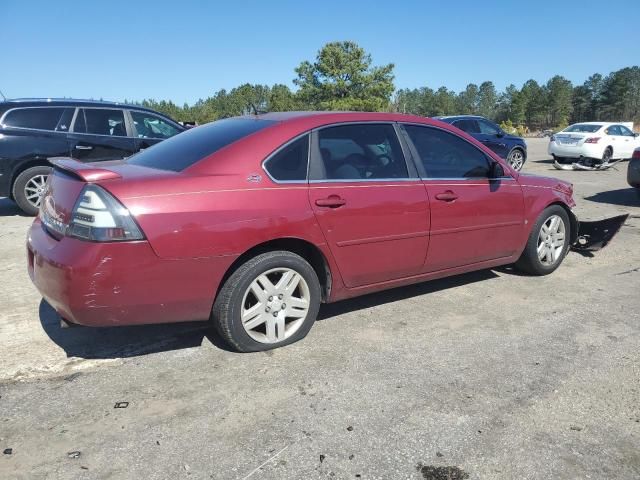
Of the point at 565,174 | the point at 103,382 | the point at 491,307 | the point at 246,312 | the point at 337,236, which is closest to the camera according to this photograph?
the point at 103,382

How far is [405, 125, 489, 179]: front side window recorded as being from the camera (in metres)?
4.12

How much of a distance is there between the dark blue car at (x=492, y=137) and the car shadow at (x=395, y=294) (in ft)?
31.7

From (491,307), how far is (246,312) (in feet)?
6.92

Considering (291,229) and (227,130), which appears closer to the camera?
(291,229)

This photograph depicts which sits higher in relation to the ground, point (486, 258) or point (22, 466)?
point (486, 258)

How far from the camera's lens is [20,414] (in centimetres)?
269

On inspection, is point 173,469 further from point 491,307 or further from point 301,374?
point 491,307

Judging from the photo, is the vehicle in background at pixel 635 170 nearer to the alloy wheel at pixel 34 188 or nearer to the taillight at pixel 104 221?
the taillight at pixel 104 221

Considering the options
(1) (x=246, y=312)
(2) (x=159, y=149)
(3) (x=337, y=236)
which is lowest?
(1) (x=246, y=312)

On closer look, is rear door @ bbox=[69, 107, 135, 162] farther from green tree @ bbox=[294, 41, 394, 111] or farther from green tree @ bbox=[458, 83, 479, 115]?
green tree @ bbox=[458, 83, 479, 115]

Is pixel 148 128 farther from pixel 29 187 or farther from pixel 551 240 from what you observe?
pixel 551 240

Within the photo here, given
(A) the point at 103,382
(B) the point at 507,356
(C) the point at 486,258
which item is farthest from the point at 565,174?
(A) the point at 103,382

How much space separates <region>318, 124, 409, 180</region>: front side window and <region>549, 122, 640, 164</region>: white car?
44.8ft

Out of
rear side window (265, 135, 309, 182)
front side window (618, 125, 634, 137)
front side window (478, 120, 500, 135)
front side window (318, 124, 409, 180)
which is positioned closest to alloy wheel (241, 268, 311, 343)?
rear side window (265, 135, 309, 182)
